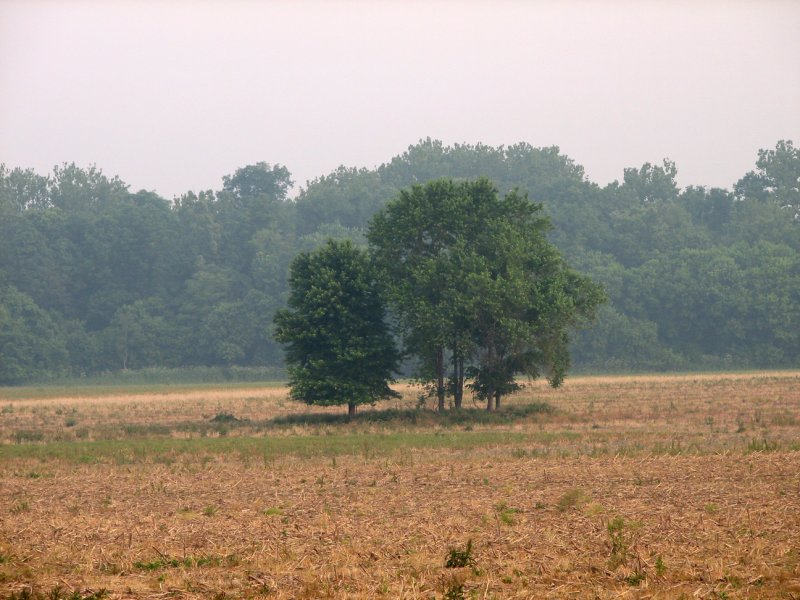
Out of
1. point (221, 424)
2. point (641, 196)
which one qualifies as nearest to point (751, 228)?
point (641, 196)

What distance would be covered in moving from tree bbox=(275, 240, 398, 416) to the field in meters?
5.74

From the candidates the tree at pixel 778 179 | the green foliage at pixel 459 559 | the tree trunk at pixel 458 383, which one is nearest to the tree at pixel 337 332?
the tree trunk at pixel 458 383

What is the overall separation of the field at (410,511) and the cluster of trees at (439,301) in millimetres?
7231

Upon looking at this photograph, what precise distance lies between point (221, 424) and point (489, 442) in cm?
1559

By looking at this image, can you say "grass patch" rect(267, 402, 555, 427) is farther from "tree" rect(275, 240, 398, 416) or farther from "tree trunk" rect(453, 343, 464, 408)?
"tree trunk" rect(453, 343, 464, 408)

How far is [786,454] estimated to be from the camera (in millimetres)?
29641

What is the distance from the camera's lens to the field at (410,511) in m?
16.5

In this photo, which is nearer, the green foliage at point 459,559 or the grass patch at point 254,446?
the green foliage at point 459,559

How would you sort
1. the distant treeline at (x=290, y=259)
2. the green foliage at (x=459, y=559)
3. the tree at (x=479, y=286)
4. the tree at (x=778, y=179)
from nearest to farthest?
the green foliage at (x=459, y=559), the tree at (x=479, y=286), the distant treeline at (x=290, y=259), the tree at (x=778, y=179)

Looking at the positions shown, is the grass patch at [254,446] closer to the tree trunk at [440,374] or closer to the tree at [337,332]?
the tree at [337,332]

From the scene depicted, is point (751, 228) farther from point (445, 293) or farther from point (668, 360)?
point (445, 293)

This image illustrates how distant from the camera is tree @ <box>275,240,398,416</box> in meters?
50.8

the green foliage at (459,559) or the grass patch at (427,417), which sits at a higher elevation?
the grass patch at (427,417)

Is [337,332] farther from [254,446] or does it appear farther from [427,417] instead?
[254,446]
